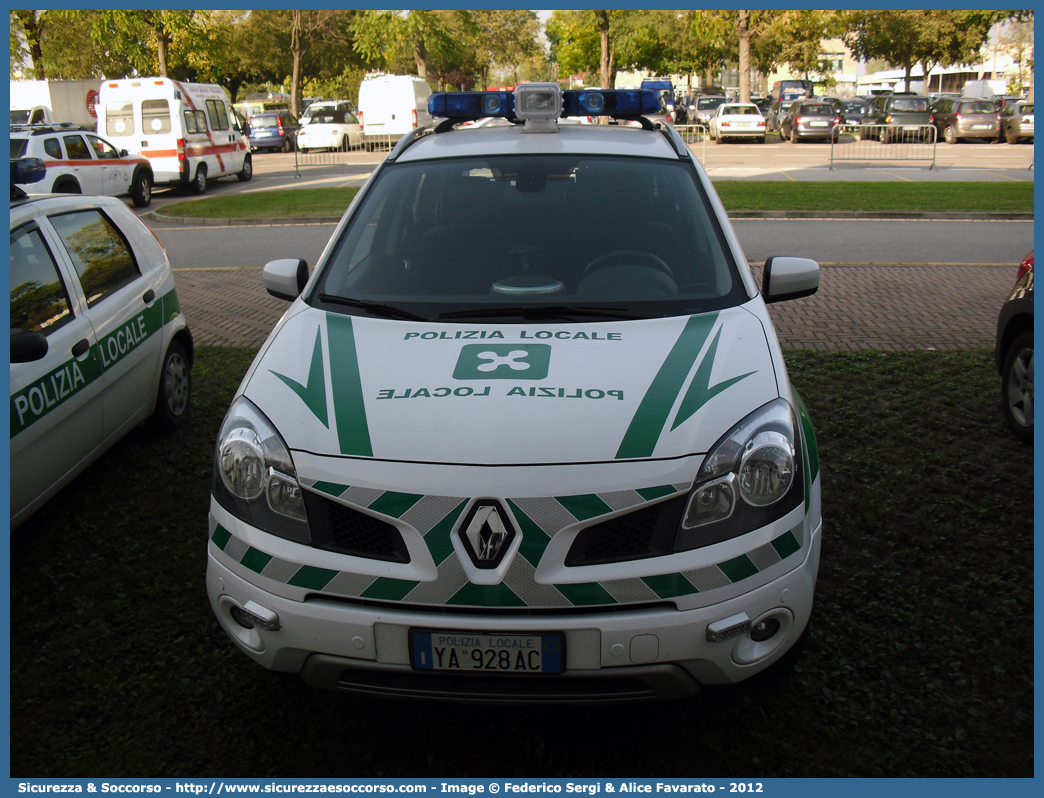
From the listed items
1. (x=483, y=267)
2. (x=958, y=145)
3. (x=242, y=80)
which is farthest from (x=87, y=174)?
(x=242, y=80)

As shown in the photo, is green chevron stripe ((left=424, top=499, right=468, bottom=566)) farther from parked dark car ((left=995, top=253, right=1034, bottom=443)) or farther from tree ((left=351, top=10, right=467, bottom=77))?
tree ((left=351, top=10, right=467, bottom=77))

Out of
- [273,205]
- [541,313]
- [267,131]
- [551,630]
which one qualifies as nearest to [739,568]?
[551,630]

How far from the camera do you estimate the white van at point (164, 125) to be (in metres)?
19.9

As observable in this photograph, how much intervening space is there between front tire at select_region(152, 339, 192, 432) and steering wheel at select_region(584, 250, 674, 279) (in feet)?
9.68

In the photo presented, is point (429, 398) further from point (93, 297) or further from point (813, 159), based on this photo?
point (813, 159)

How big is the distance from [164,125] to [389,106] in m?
16.0

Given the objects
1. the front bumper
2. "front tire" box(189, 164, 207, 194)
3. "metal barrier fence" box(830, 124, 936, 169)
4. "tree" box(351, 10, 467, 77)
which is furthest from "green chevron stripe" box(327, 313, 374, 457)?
"tree" box(351, 10, 467, 77)

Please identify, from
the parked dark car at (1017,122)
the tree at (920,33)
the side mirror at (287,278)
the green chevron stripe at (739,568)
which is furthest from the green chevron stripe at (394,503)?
the tree at (920,33)

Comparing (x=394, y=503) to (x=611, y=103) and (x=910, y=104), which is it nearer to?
(x=611, y=103)

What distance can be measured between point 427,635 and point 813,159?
25.6 metres

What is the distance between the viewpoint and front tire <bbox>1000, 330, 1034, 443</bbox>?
16.5 ft

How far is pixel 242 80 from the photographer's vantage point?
62781mm

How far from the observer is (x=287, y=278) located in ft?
12.7

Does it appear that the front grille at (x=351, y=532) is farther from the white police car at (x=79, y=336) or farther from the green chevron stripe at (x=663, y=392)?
the white police car at (x=79, y=336)
